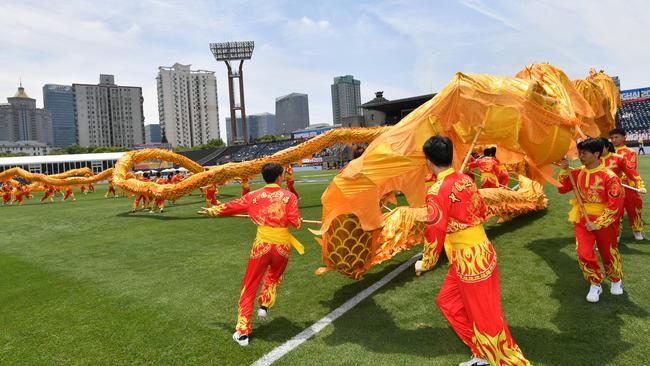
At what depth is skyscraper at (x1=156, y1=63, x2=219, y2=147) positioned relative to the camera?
115750 millimetres

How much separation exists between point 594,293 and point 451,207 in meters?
2.46

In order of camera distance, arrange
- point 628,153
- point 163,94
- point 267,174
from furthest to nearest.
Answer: point 163,94, point 628,153, point 267,174

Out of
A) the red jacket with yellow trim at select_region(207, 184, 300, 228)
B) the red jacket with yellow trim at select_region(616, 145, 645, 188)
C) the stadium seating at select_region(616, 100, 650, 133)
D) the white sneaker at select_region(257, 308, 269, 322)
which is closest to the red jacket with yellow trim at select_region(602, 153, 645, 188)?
the red jacket with yellow trim at select_region(616, 145, 645, 188)

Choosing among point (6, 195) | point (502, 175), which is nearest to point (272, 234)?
point (502, 175)

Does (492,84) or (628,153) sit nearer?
(492,84)

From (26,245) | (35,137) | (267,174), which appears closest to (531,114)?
(267,174)

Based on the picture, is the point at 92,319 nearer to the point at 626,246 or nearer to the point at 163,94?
the point at 626,246

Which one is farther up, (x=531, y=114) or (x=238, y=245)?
(x=531, y=114)

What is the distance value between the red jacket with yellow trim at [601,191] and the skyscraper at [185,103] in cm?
12179

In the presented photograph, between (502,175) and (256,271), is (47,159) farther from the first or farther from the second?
(256,271)

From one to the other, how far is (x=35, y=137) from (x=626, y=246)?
204 m

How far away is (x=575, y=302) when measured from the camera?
13.2ft

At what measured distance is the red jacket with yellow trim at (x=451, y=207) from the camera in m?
2.60

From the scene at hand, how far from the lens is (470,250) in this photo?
2.66 m
